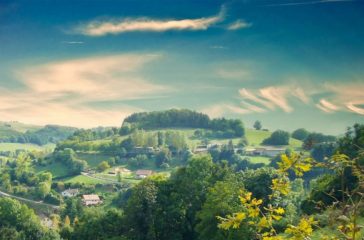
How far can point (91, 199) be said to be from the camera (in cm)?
10438

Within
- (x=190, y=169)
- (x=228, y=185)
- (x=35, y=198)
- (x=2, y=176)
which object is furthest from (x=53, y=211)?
(x=228, y=185)

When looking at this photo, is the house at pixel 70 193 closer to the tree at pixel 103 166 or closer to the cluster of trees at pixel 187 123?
the tree at pixel 103 166

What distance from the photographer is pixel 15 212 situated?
48.4 metres

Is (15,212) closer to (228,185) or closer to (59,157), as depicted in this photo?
(228,185)

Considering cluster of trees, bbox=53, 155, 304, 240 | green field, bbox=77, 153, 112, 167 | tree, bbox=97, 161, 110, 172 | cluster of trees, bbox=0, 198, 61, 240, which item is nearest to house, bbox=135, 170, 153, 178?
tree, bbox=97, 161, 110, 172

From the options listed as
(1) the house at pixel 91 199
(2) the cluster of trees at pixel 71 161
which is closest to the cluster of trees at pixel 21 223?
(1) the house at pixel 91 199

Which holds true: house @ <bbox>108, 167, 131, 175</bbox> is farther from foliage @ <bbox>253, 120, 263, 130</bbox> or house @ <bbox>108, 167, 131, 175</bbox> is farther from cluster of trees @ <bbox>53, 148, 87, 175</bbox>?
foliage @ <bbox>253, 120, 263, 130</bbox>

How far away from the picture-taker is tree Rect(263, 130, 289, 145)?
149000 millimetres

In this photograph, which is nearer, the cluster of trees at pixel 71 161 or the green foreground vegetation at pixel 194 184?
the green foreground vegetation at pixel 194 184

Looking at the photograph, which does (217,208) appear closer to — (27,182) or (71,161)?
(27,182)

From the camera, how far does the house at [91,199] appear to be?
9936cm

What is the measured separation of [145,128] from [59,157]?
5243 centimetres

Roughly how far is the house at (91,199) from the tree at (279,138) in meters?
63.3

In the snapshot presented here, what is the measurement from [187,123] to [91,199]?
298 feet
